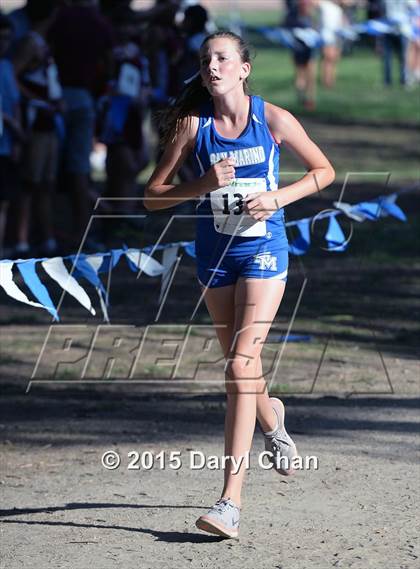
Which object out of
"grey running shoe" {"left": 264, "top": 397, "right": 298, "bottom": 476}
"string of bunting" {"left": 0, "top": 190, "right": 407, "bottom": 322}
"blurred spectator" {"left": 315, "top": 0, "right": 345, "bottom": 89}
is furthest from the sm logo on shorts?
"blurred spectator" {"left": 315, "top": 0, "right": 345, "bottom": 89}

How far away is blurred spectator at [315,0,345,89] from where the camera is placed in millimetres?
24673

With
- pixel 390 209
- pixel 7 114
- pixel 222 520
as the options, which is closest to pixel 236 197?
pixel 222 520

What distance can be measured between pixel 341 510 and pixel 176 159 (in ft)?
5.33

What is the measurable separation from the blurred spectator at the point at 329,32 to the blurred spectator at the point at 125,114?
1301 cm

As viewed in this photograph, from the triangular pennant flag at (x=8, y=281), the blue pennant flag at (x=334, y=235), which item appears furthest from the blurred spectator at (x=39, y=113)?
the triangular pennant flag at (x=8, y=281)

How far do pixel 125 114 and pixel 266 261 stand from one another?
6.72 metres

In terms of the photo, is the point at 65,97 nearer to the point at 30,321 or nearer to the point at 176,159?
the point at 30,321

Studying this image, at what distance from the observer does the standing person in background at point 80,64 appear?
11.3 m

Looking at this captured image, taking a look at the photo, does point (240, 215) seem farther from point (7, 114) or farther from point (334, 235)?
point (7, 114)

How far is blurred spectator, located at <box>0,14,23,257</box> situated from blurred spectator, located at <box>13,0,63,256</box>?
0.69 feet

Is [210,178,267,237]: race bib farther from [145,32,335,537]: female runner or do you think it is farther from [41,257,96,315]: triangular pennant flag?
[41,257,96,315]: triangular pennant flag

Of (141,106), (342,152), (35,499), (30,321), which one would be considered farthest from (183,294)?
(342,152)

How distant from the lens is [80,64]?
11383 millimetres

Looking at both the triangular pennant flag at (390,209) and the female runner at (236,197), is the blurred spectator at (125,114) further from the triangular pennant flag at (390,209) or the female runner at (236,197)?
the female runner at (236,197)
